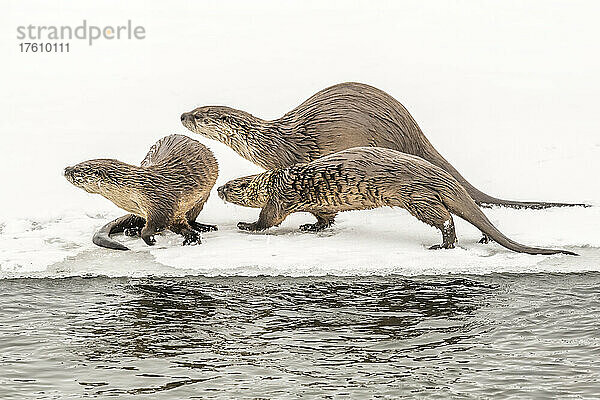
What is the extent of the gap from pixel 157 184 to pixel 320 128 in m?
0.99

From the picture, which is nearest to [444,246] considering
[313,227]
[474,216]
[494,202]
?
[474,216]

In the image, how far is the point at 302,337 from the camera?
14.4 ft

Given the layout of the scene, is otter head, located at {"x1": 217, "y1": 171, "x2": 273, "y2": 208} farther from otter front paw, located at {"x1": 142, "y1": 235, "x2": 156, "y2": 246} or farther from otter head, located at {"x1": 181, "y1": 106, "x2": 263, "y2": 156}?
otter front paw, located at {"x1": 142, "y1": 235, "x2": 156, "y2": 246}

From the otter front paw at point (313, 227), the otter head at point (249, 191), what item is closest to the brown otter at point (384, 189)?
the otter head at point (249, 191)

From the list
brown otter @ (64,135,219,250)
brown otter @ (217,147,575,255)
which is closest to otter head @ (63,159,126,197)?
brown otter @ (64,135,219,250)

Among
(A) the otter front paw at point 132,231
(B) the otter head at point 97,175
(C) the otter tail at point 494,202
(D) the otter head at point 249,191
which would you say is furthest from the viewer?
(C) the otter tail at point 494,202

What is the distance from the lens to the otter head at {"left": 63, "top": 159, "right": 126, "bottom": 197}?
5887mm

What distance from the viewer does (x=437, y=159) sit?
6500mm

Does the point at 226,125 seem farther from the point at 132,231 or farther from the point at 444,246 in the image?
the point at 444,246

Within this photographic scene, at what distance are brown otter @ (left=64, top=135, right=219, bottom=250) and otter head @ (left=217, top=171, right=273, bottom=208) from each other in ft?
0.50

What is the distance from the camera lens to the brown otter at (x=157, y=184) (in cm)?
590

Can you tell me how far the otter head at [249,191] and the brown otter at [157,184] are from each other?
152 millimetres

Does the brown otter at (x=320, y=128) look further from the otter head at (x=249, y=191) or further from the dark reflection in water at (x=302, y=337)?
the dark reflection in water at (x=302, y=337)

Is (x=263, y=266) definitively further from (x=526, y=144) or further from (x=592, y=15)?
(x=592, y=15)
